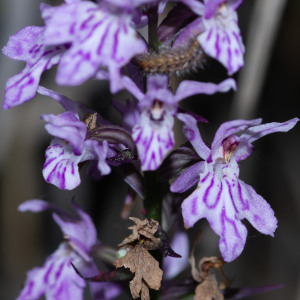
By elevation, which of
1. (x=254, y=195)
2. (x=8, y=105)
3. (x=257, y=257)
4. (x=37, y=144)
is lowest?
(x=257, y=257)

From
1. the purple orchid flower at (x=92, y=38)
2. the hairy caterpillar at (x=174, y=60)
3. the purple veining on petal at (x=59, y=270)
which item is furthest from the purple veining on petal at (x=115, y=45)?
the purple veining on petal at (x=59, y=270)

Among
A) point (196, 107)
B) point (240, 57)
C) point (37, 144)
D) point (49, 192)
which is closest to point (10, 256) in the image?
point (49, 192)

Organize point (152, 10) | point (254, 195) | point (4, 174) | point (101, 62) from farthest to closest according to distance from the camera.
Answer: point (4, 174) < point (254, 195) < point (152, 10) < point (101, 62)

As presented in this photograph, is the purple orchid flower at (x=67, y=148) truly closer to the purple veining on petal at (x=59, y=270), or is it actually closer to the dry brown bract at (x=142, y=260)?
the dry brown bract at (x=142, y=260)

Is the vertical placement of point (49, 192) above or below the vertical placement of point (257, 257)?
above

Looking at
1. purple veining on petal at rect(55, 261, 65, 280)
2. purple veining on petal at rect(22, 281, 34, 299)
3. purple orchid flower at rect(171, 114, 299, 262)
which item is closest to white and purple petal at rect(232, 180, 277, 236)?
purple orchid flower at rect(171, 114, 299, 262)

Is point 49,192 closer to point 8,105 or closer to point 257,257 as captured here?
point 257,257

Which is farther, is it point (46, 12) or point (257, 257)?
point (257, 257)
